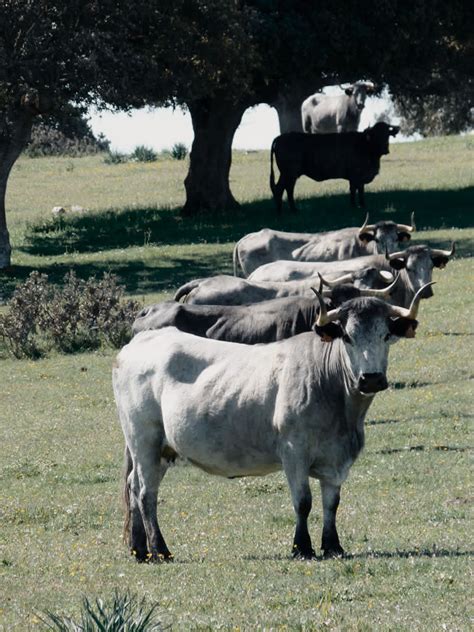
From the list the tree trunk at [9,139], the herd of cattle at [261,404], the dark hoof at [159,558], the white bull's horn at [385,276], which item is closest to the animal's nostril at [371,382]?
the herd of cattle at [261,404]

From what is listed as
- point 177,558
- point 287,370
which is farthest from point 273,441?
point 177,558

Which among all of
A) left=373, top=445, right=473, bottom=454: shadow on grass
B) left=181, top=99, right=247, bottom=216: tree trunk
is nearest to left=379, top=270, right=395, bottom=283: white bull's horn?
left=373, top=445, right=473, bottom=454: shadow on grass

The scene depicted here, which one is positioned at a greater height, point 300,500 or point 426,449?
point 300,500

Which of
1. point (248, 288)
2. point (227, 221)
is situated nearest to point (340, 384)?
point (248, 288)

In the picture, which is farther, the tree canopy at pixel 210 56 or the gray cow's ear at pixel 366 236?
the tree canopy at pixel 210 56

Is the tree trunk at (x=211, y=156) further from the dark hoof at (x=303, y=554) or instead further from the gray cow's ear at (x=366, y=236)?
the dark hoof at (x=303, y=554)

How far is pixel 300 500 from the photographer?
35.4 ft

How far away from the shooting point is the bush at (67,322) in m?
26.1

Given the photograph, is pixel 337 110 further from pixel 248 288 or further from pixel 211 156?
pixel 248 288

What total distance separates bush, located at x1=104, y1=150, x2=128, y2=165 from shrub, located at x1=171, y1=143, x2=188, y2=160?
8.76ft

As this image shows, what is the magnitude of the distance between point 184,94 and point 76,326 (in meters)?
13.5

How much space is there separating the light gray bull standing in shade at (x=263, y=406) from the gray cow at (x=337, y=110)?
38.5m

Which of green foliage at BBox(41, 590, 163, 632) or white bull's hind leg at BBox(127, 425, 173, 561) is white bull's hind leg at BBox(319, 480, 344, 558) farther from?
green foliage at BBox(41, 590, 163, 632)

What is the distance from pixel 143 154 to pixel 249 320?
47779mm
